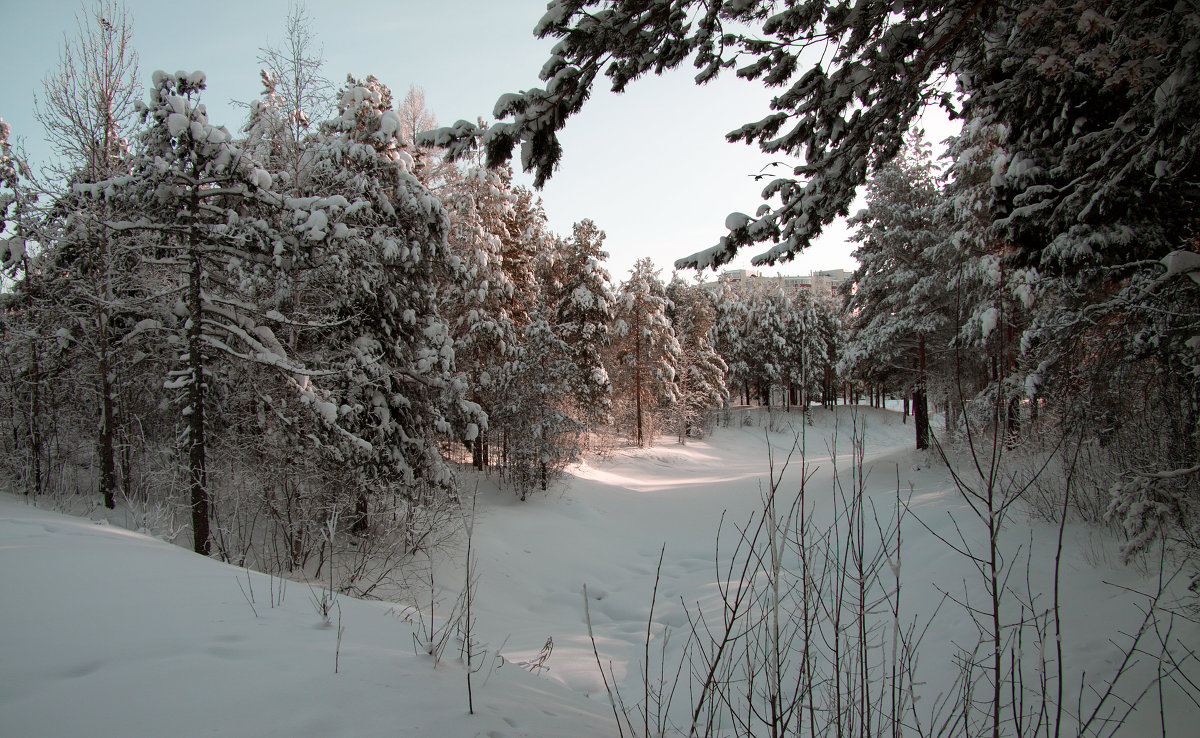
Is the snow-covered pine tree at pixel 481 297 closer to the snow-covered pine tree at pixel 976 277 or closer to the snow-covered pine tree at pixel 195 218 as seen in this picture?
the snow-covered pine tree at pixel 195 218

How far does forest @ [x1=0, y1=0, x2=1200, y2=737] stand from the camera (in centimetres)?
353

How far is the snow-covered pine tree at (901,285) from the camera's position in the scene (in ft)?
53.9

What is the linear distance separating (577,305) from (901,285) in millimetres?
10709

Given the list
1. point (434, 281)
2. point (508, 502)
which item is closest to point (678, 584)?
point (508, 502)

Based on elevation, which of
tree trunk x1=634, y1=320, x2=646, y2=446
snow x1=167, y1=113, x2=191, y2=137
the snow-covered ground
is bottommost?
the snow-covered ground

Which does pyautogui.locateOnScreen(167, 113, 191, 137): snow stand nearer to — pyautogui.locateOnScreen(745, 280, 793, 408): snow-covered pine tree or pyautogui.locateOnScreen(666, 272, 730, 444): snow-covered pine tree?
pyautogui.locateOnScreen(666, 272, 730, 444): snow-covered pine tree


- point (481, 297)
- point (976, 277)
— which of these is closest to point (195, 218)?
point (481, 297)

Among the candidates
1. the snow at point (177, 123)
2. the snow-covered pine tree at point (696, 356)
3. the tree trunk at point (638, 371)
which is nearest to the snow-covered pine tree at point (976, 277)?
the tree trunk at point (638, 371)

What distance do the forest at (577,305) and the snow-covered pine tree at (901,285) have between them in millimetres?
123

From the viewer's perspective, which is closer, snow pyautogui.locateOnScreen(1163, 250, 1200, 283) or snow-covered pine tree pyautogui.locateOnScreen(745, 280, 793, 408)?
snow pyautogui.locateOnScreen(1163, 250, 1200, 283)

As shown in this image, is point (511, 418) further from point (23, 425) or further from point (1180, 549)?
point (1180, 549)

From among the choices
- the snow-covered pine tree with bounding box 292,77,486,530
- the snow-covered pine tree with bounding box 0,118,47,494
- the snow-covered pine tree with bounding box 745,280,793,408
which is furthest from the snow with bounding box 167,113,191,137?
the snow-covered pine tree with bounding box 745,280,793,408

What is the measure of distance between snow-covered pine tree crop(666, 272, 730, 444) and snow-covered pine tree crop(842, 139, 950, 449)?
44.9ft

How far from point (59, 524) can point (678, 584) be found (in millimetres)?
8875
